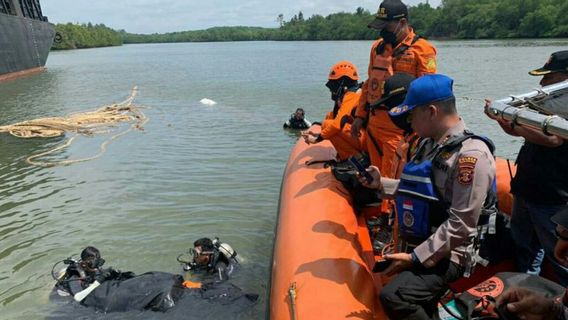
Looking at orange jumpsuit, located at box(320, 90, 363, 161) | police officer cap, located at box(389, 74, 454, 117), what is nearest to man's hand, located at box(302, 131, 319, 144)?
orange jumpsuit, located at box(320, 90, 363, 161)

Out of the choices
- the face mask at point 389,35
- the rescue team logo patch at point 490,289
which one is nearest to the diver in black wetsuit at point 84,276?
the face mask at point 389,35

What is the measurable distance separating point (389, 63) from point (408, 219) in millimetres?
1982

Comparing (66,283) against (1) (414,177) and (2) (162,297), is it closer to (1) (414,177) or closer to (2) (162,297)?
(2) (162,297)

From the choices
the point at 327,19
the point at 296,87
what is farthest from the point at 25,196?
the point at 327,19

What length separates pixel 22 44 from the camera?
1078 inches

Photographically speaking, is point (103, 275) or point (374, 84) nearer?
point (374, 84)

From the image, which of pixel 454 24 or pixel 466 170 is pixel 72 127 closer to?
pixel 466 170

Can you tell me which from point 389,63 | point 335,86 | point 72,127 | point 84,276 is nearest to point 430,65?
point 389,63

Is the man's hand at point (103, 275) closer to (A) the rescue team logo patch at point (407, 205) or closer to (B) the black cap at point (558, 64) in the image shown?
(A) the rescue team logo patch at point (407, 205)

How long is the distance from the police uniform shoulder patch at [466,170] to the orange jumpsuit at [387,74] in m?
1.64

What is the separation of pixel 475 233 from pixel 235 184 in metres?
6.09

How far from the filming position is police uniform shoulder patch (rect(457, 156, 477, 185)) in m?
1.97

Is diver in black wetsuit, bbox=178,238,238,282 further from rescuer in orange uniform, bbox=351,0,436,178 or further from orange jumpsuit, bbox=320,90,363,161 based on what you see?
rescuer in orange uniform, bbox=351,0,436,178

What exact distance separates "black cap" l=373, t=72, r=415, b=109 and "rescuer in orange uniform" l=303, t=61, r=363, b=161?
1.15 metres
